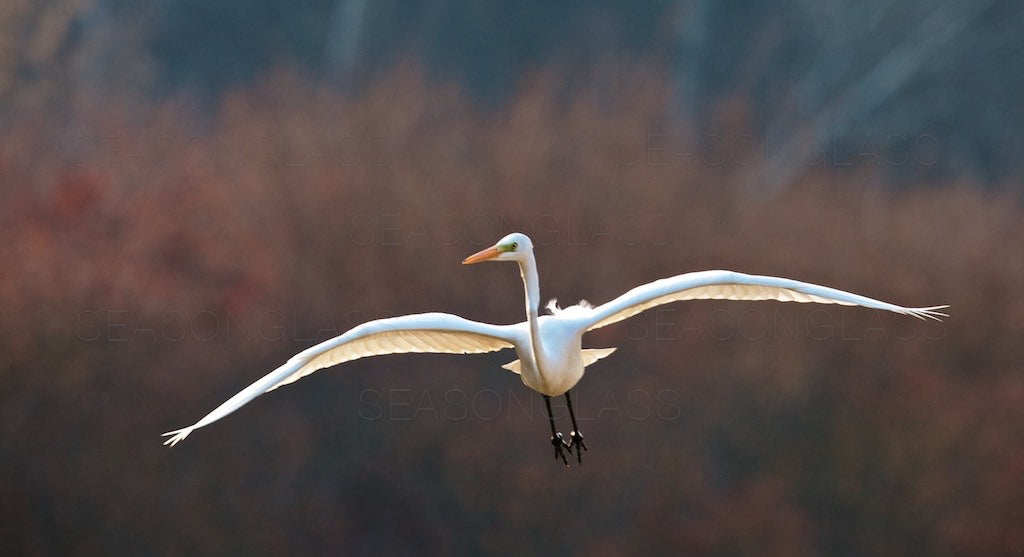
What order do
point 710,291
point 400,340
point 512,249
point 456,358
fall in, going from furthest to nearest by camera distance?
point 456,358, point 710,291, point 400,340, point 512,249

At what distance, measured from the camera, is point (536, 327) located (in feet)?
21.4

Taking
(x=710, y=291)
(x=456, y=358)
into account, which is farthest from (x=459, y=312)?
(x=710, y=291)

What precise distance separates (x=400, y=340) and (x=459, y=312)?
23.0 ft

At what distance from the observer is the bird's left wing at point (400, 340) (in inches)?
247

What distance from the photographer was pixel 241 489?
12945 mm

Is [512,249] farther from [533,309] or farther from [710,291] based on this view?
[710,291]

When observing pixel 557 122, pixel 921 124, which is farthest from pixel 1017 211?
pixel 557 122

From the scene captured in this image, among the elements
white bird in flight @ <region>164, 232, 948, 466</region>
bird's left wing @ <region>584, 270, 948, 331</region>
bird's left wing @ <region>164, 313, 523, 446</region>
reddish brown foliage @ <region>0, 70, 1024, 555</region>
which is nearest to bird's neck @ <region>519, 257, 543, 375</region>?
white bird in flight @ <region>164, 232, 948, 466</region>

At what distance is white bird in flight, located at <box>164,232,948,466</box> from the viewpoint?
254 inches

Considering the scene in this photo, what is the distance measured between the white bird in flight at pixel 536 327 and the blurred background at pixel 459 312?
614 cm

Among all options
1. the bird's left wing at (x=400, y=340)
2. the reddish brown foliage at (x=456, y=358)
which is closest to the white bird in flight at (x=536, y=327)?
the bird's left wing at (x=400, y=340)

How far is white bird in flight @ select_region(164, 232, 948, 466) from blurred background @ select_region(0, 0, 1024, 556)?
20.1 feet

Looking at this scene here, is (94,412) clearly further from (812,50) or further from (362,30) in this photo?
(812,50)

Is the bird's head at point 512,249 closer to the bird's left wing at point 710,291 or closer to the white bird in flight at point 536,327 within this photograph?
the white bird in flight at point 536,327
